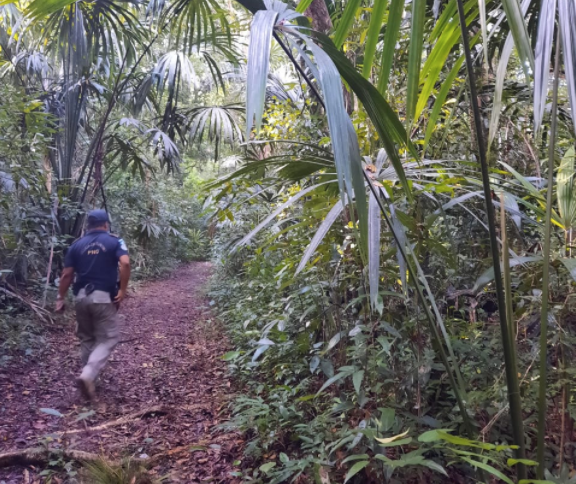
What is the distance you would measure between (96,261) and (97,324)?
0.55 metres

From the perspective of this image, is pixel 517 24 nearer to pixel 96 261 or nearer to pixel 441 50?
pixel 441 50

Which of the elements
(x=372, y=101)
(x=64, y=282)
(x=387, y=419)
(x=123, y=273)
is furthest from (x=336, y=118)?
(x=64, y=282)

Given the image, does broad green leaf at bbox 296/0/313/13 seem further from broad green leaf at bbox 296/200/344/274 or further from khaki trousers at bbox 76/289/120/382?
khaki trousers at bbox 76/289/120/382

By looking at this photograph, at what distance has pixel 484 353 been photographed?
1948 mm

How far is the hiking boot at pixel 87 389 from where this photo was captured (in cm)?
323

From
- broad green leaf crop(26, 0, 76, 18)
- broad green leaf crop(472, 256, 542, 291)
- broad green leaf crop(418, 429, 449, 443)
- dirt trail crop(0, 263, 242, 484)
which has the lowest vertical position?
dirt trail crop(0, 263, 242, 484)

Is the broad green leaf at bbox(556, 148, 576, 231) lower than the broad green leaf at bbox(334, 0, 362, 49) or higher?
lower

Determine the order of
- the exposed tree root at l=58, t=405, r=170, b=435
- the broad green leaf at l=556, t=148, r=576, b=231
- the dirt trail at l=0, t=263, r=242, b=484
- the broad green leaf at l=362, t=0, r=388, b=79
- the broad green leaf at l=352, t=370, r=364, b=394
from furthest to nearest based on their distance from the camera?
the exposed tree root at l=58, t=405, r=170, b=435
the dirt trail at l=0, t=263, r=242, b=484
the broad green leaf at l=352, t=370, r=364, b=394
the broad green leaf at l=556, t=148, r=576, b=231
the broad green leaf at l=362, t=0, r=388, b=79

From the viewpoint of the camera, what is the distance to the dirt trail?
2.57 meters

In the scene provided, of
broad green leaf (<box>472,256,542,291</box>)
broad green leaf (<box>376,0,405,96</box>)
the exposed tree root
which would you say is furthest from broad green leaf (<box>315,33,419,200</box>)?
the exposed tree root

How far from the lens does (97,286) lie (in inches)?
137

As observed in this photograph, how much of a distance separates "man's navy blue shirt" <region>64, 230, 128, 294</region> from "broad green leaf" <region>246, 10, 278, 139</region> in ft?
9.60

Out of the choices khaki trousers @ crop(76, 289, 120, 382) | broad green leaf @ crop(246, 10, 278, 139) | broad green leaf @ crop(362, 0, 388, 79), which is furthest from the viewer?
khaki trousers @ crop(76, 289, 120, 382)

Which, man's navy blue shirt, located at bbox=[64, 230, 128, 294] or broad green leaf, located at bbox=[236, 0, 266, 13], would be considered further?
man's navy blue shirt, located at bbox=[64, 230, 128, 294]
